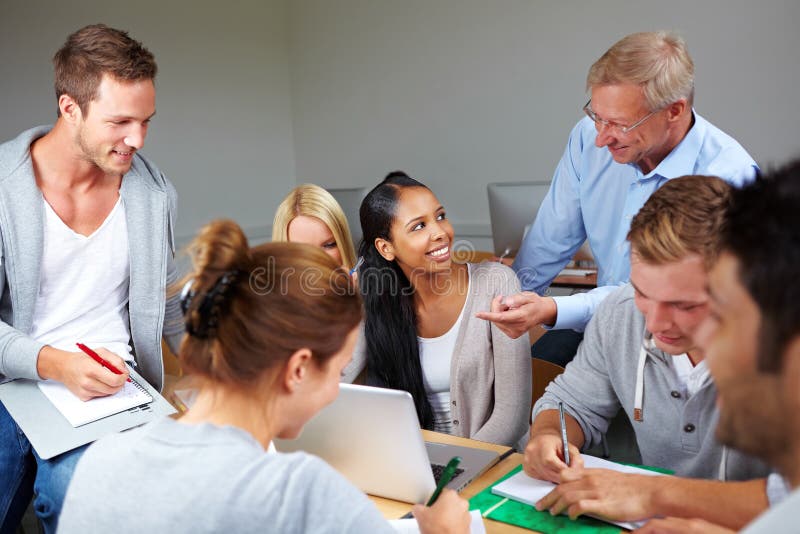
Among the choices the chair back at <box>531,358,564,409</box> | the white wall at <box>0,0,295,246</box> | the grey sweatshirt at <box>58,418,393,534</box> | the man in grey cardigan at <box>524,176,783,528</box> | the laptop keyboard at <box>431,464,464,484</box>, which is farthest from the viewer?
the white wall at <box>0,0,295,246</box>

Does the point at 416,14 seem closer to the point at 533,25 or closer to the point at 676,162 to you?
the point at 533,25

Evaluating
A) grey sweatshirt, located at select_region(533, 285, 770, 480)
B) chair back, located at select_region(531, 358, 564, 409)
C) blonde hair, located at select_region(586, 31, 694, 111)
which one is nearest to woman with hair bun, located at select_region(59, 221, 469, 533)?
grey sweatshirt, located at select_region(533, 285, 770, 480)

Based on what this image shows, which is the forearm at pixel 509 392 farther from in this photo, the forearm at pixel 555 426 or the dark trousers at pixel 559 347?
the dark trousers at pixel 559 347

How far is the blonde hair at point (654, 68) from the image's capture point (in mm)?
2041

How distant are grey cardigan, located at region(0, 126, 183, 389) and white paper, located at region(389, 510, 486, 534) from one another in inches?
41.8

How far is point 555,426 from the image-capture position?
157 cm

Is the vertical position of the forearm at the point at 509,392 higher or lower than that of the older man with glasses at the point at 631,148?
lower

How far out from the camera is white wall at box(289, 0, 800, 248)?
401 cm

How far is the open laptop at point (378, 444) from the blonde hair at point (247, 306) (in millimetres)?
304

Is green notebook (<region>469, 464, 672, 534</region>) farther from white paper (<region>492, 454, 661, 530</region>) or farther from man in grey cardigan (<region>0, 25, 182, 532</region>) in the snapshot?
man in grey cardigan (<region>0, 25, 182, 532</region>)

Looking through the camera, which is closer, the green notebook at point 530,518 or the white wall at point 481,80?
the green notebook at point 530,518

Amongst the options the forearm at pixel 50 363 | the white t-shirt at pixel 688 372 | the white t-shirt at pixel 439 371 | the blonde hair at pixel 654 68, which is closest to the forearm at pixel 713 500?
the white t-shirt at pixel 688 372

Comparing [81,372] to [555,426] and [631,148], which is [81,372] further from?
[631,148]

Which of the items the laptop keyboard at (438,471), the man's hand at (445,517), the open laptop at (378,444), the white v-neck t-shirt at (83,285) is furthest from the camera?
the white v-neck t-shirt at (83,285)
